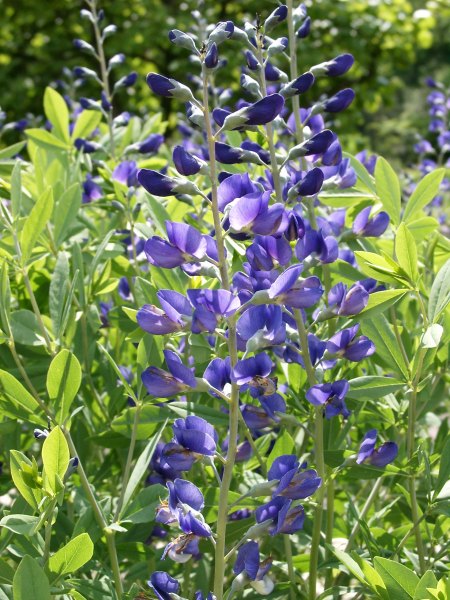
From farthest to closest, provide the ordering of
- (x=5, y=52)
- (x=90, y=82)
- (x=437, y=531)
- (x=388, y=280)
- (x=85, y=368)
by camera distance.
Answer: (x=5, y=52) < (x=90, y=82) < (x=85, y=368) < (x=437, y=531) < (x=388, y=280)

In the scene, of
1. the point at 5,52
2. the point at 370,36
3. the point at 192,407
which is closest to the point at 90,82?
the point at 5,52

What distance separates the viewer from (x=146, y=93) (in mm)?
9031

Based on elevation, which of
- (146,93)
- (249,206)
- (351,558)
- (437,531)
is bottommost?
(146,93)

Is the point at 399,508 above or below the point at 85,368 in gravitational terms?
below

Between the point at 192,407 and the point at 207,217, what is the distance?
66 centimetres

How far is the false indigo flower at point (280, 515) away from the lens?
44.2 inches

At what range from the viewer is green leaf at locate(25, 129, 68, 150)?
7.66 feet

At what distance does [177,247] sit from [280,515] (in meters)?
0.40

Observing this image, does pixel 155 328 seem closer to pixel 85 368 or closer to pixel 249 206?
pixel 249 206

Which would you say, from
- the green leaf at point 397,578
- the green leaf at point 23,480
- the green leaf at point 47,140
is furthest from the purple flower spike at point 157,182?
the green leaf at point 47,140

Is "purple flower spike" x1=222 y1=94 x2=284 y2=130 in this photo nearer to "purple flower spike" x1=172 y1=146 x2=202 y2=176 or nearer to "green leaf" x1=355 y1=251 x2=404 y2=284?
"purple flower spike" x1=172 y1=146 x2=202 y2=176

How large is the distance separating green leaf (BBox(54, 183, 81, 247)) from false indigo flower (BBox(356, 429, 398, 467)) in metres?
0.85

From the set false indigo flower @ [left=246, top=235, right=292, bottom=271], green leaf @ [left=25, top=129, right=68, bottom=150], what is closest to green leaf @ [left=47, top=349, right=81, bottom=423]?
false indigo flower @ [left=246, top=235, right=292, bottom=271]

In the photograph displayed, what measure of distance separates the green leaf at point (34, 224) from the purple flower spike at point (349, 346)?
23.5 inches
